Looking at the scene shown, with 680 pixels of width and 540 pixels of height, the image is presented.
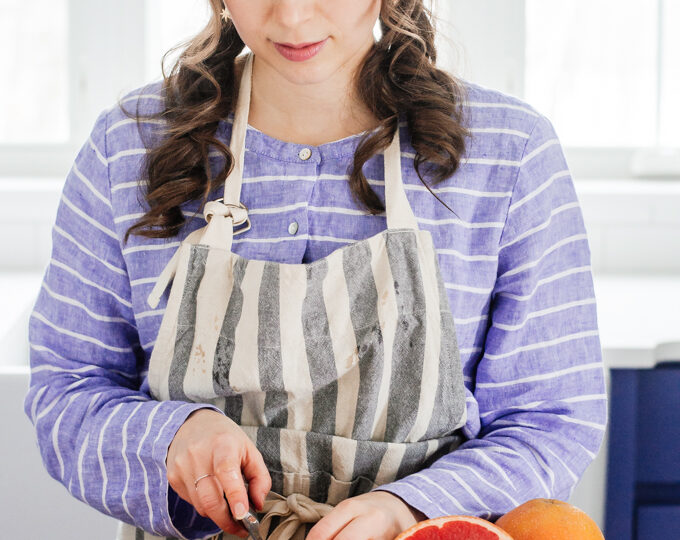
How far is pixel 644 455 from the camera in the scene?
1.38 m

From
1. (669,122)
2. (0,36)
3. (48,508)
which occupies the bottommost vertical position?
(48,508)

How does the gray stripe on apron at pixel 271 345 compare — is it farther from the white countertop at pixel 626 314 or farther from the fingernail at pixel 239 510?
the white countertop at pixel 626 314

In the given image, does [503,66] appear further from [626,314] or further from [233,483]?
[233,483]

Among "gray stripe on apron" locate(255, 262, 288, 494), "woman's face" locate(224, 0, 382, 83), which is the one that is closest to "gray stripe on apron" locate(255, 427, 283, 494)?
"gray stripe on apron" locate(255, 262, 288, 494)

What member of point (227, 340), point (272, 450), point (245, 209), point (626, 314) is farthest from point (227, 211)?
point (626, 314)

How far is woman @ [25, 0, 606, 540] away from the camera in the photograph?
0.86 m

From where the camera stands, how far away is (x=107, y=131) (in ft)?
3.27

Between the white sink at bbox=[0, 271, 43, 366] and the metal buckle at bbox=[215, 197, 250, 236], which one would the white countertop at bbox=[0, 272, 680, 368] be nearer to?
the white sink at bbox=[0, 271, 43, 366]

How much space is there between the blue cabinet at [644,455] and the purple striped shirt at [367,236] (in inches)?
18.4

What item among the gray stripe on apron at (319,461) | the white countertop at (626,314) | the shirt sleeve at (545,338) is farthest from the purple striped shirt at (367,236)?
the white countertop at (626,314)

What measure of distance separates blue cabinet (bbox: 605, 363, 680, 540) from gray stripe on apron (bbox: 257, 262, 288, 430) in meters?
0.66

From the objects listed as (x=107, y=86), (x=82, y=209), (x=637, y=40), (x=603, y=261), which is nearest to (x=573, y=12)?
(x=637, y=40)

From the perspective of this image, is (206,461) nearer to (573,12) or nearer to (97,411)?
(97,411)

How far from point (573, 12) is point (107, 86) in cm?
112
